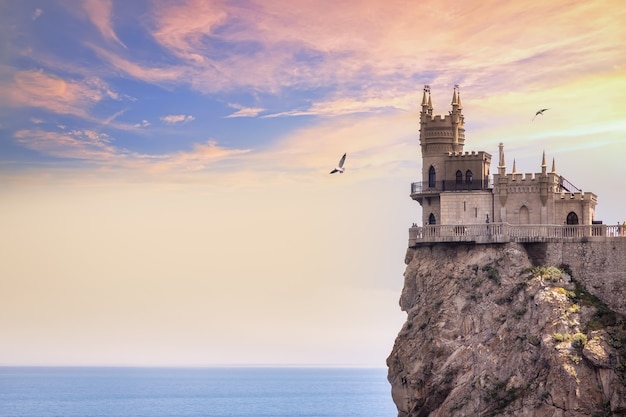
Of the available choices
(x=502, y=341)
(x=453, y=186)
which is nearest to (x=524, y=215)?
(x=453, y=186)

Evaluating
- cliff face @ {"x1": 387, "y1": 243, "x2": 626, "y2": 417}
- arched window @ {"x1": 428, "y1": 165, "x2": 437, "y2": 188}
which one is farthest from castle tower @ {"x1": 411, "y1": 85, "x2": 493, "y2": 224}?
cliff face @ {"x1": 387, "y1": 243, "x2": 626, "y2": 417}

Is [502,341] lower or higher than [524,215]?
lower

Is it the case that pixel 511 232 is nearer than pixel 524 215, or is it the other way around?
pixel 511 232

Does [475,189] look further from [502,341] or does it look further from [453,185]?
[502,341]

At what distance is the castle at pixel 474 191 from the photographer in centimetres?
8638

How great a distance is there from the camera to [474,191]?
8769 cm

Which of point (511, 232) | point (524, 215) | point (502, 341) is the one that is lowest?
point (502, 341)

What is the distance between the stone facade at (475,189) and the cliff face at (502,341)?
306cm

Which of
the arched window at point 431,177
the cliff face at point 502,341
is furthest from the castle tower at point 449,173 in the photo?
the cliff face at point 502,341

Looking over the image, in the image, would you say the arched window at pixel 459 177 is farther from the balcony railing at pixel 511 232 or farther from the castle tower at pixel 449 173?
the balcony railing at pixel 511 232

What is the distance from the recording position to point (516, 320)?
8119 cm

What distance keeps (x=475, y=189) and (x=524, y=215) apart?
169 inches

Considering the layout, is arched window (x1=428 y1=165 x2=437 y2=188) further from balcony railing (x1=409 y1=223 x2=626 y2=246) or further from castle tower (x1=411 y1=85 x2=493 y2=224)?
balcony railing (x1=409 y1=223 x2=626 y2=246)

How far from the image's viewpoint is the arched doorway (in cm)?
8650
